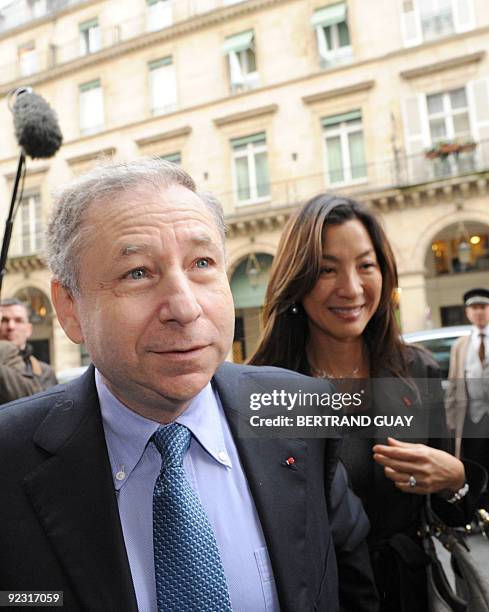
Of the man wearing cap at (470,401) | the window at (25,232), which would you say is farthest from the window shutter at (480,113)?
the man wearing cap at (470,401)

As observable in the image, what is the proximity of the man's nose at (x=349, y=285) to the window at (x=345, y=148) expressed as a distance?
6501 mm

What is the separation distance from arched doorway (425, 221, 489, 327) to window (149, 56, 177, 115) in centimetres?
432

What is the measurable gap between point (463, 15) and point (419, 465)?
7.37 metres

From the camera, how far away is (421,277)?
6309mm

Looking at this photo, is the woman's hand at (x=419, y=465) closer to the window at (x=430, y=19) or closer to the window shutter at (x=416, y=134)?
the window shutter at (x=416, y=134)

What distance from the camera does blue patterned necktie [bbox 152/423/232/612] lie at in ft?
1.62

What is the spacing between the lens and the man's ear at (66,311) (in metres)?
0.57

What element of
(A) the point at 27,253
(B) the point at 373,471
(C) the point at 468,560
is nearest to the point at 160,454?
(B) the point at 373,471

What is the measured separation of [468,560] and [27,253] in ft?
13.2

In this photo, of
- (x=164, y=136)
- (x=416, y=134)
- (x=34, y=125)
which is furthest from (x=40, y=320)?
(x=416, y=134)

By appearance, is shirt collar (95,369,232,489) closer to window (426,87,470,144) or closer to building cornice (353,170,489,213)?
building cornice (353,170,489,213)

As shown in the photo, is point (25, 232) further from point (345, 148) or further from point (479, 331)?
point (345, 148)

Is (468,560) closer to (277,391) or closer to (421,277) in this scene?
(277,391)

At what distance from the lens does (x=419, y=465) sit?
646 millimetres
